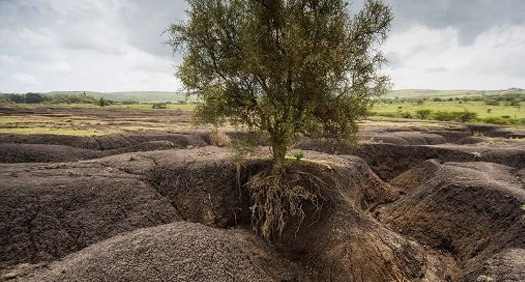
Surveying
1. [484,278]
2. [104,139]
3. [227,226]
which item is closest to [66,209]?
[227,226]

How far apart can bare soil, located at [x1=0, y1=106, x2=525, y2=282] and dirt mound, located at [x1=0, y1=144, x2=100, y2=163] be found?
24.6ft

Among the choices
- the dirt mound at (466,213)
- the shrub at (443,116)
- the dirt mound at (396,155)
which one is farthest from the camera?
the shrub at (443,116)

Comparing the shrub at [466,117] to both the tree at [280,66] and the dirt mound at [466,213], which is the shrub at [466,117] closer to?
the dirt mound at [466,213]

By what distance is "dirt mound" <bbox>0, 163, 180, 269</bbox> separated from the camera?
1692 cm

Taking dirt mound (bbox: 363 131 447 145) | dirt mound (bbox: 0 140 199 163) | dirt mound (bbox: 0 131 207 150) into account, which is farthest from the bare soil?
dirt mound (bbox: 363 131 447 145)

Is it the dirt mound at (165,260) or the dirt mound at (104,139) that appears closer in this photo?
the dirt mound at (165,260)

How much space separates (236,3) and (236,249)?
12.6m

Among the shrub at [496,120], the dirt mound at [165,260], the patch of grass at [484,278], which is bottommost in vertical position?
the shrub at [496,120]

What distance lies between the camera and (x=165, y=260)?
14719 mm

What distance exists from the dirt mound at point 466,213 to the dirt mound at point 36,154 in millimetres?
24497

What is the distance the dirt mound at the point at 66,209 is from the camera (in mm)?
16922

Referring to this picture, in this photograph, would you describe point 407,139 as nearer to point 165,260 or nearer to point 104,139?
point 104,139

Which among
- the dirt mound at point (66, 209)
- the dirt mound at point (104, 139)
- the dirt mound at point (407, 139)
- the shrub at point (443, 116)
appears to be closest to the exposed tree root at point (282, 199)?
the dirt mound at point (66, 209)

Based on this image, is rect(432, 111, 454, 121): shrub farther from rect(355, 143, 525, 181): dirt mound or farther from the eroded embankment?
the eroded embankment
